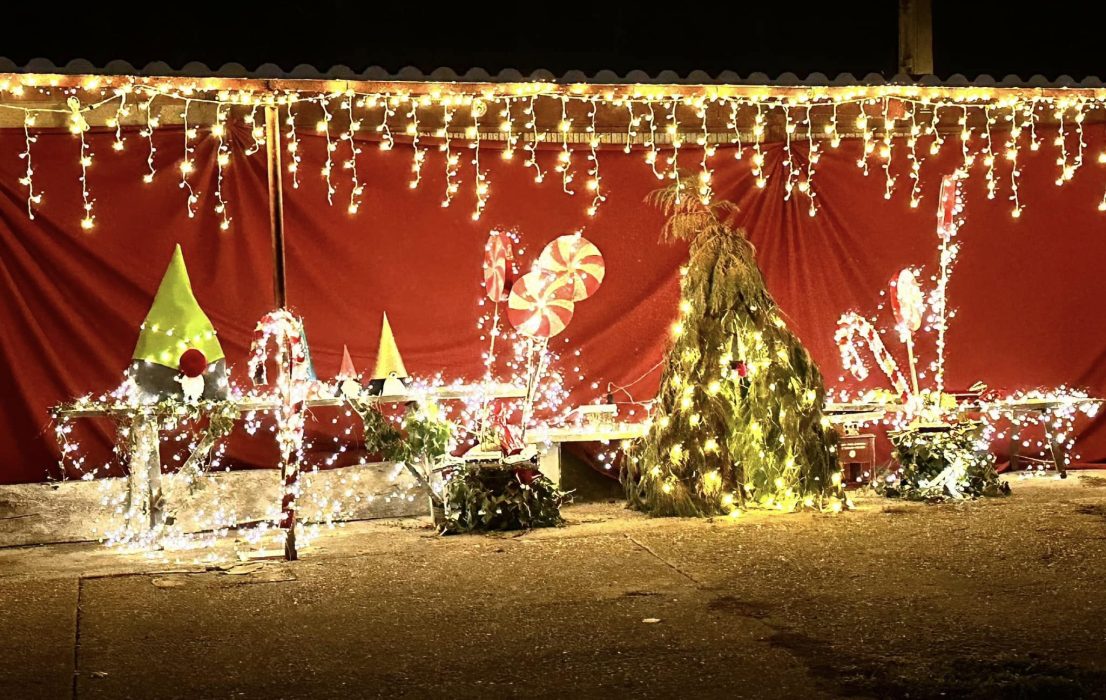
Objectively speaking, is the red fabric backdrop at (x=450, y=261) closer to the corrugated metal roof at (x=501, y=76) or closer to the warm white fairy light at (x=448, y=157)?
the warm white fairy light at (x=448, y=157)

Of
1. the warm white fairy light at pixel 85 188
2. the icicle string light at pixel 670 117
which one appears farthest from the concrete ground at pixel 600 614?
the icicle string light at pixel 670 117

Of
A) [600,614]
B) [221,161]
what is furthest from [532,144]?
[600,614]

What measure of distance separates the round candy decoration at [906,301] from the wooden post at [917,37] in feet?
6.25

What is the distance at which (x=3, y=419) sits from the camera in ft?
28.9

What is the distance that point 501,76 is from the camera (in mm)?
8234

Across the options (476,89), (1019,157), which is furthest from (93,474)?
(1019,157)

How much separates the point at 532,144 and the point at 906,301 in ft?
10.0

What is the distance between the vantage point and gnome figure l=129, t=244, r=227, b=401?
859cm

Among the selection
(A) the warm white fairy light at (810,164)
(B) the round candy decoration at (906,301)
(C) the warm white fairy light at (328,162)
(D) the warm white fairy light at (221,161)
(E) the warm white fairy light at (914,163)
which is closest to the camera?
(D) the warm white fairy light at (221,161)

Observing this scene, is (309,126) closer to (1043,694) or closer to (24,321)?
(24,321)

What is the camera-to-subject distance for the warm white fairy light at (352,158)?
9555 millimetres

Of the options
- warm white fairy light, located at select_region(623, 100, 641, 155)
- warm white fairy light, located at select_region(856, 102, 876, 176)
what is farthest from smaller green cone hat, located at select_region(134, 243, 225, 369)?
warm white fairy light, located at select_region(856, 102, 876, 176)

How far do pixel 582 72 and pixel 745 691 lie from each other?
459 cm

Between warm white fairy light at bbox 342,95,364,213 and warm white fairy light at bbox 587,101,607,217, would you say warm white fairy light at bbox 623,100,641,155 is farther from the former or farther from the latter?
warm white fairy light at bbox 342,95,364,213
